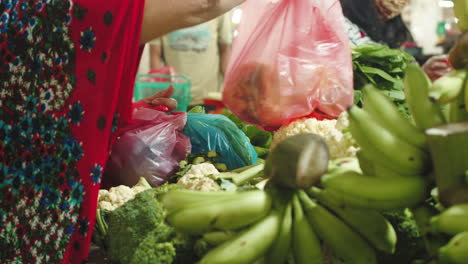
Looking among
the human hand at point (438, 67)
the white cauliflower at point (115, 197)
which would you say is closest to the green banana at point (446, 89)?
the white cauliflower at point (115, 197)

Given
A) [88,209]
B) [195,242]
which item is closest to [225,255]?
[195,242]

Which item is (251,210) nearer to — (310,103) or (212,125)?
(310,103)

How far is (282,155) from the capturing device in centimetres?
86

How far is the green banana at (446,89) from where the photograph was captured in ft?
2.61

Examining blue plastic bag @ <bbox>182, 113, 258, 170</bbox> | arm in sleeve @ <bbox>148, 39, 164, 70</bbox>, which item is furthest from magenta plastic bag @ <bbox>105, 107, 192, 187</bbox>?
arm in sleeve @ <bbox>148, 39, 164, 70</bbox>

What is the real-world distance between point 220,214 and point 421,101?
41cm

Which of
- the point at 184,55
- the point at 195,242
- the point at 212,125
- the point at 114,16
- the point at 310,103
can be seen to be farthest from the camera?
the point at 184,55

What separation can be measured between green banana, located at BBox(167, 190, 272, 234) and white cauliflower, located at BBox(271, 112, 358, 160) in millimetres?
417

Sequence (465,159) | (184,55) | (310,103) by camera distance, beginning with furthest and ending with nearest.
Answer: (184,55)
(310,103)
(465,159)

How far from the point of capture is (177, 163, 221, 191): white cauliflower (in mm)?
1184

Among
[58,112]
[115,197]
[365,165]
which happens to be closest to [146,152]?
Answer: [115,197]

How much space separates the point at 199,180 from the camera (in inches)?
49.5

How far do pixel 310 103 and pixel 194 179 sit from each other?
44 centimetres

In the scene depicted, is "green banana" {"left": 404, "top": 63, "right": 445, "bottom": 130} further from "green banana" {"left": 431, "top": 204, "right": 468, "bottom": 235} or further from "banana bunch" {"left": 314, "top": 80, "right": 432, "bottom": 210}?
"green banana" {"left": 431, "top": 204, "right": 468, "bottom": 235}
